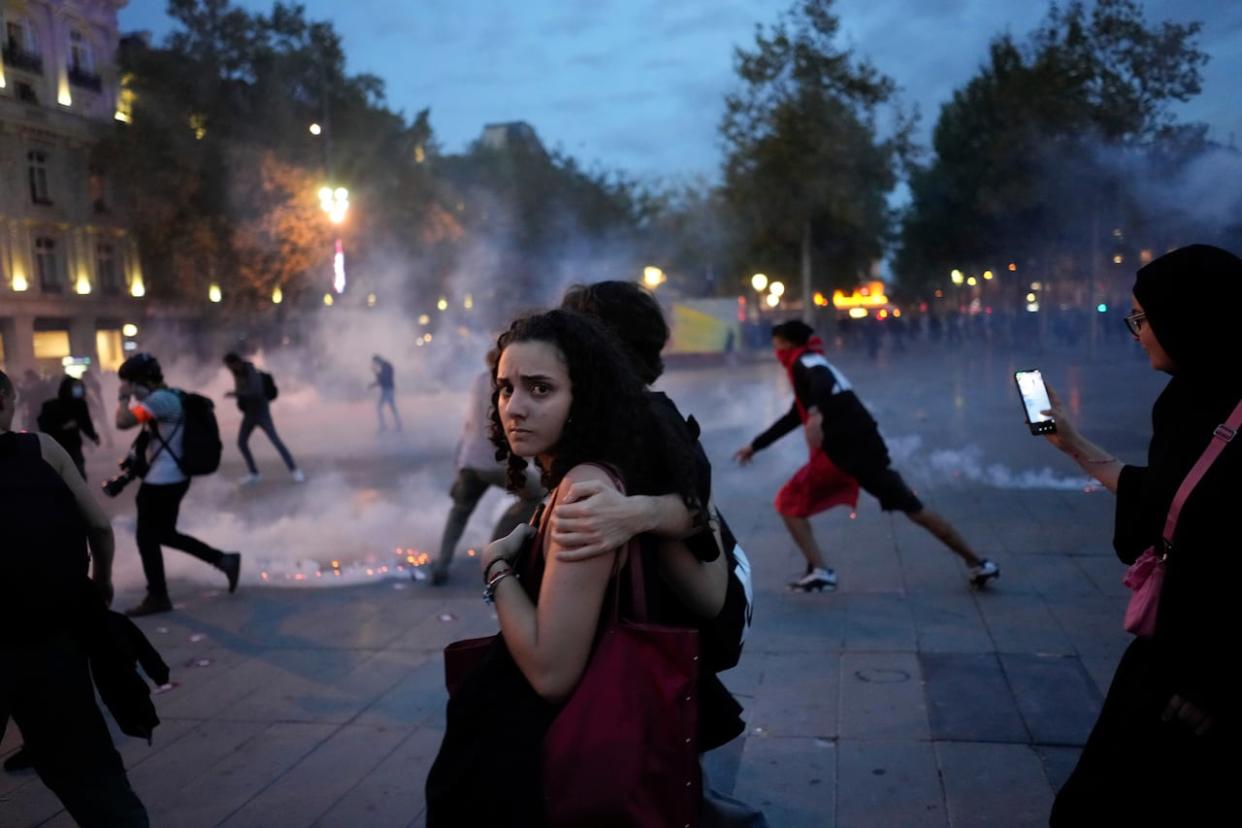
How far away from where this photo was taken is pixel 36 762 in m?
2.82

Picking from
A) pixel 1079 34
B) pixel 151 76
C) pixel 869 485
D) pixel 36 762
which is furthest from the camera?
pixel 1079 34

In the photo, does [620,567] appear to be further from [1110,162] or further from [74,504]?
[1110,162]

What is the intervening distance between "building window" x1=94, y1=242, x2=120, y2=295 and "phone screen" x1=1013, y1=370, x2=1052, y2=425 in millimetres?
9855

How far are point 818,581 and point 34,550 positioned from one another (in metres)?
4.43

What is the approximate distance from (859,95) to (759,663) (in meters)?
30.0

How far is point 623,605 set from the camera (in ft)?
6.05

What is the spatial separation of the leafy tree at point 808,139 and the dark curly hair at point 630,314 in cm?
3067

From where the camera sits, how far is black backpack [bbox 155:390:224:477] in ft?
20.5

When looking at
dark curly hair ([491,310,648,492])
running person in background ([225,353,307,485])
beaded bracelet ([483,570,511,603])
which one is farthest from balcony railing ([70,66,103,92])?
beaded bracelet ([483,570,511,603])

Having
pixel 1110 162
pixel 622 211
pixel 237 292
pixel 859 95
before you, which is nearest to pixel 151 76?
pixel 237 292

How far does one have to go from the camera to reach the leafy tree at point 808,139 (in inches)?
1248

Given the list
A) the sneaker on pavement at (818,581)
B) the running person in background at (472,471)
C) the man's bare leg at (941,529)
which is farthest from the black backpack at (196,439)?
the man's bare leg at (941,529)

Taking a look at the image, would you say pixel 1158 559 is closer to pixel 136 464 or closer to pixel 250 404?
pixel 136 464

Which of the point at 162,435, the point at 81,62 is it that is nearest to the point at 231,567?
the point at 162,435
